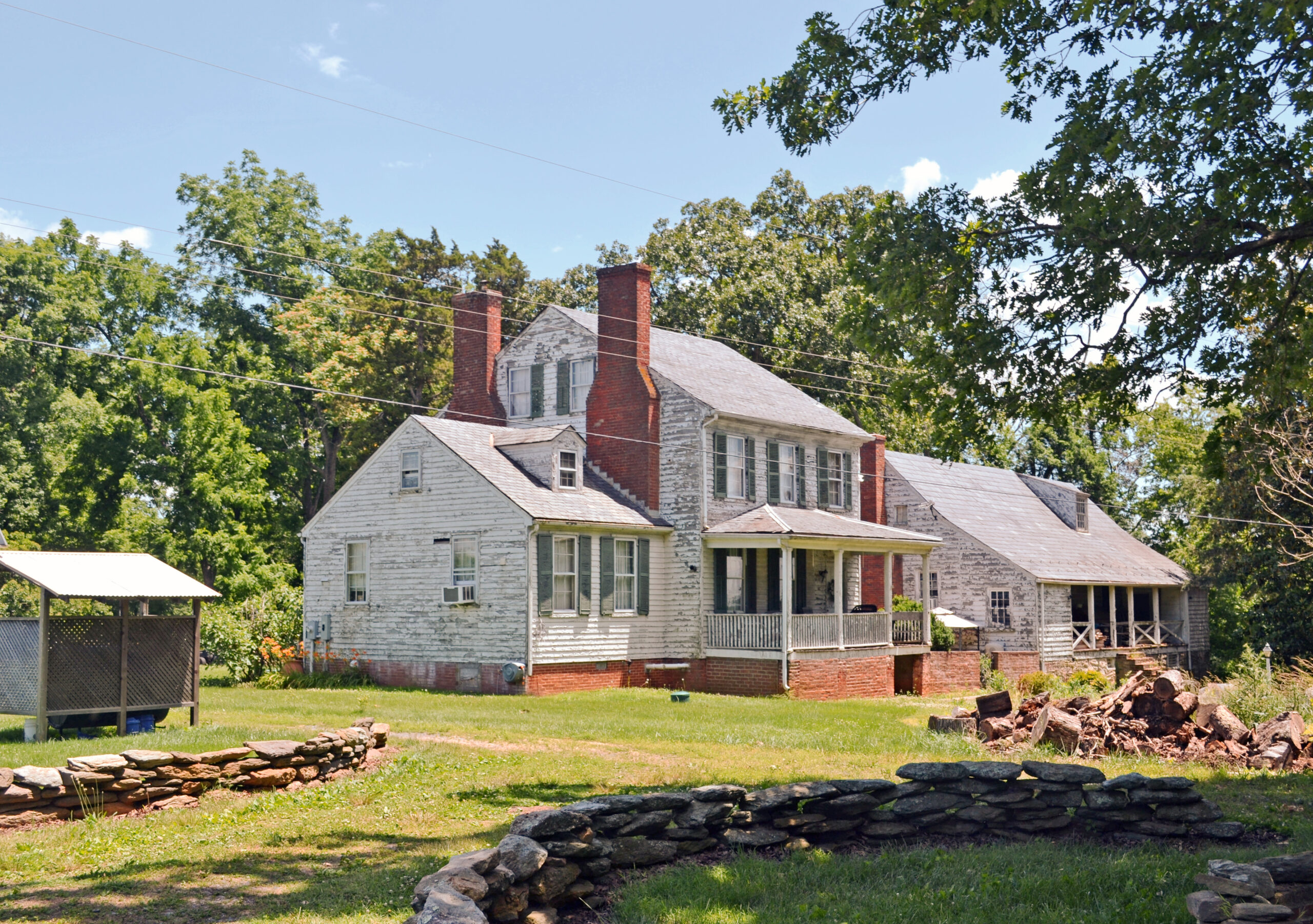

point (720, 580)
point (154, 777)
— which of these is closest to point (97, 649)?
point (154, 777)

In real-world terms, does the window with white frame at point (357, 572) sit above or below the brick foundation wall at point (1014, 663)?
above

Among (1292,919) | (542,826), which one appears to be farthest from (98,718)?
(1292,919)

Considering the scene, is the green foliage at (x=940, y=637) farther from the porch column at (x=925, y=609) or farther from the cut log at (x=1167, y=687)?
the cut log at (x=1167, y=687)

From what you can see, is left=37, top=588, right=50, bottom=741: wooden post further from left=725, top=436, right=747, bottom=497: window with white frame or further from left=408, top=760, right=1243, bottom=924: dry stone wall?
left=725, top=436, right=747, bottom=497: window with white frame

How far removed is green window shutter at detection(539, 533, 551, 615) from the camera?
26.3 metres

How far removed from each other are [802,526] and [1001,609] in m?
11.4

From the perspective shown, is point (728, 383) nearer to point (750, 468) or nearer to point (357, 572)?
point (750, 468)

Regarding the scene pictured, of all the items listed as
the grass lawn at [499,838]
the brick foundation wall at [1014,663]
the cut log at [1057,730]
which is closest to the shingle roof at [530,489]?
the grass lawn at [499,838]

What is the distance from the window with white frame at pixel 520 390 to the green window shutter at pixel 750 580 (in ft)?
23.2

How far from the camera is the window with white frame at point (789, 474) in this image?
3181cm

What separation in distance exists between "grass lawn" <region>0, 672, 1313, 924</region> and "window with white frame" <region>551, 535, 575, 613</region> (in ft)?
30.4

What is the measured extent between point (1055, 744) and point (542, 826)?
10.3 meters

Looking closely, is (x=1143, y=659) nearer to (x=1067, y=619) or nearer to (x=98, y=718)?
(x=1067, y=619)

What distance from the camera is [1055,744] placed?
1605 cm
